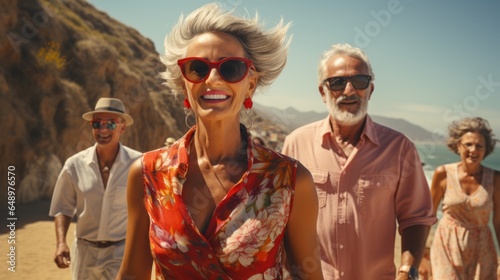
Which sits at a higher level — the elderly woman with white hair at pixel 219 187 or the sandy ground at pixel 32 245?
the elderly woman with white hair at pixel 219 187

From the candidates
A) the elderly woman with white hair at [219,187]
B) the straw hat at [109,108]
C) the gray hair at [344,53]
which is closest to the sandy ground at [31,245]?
the straw hat at [109,108]

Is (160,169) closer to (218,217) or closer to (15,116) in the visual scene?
(218,217)

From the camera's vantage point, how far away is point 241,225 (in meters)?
1.82

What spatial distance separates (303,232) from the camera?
198 cm

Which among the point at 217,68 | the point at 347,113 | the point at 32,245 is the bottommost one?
the point at 32,245

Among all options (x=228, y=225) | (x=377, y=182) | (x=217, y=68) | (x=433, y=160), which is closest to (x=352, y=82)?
(x=377, y=182)

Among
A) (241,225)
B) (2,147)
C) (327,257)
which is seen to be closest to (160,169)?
(241,225)

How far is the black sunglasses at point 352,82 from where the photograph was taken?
361cm

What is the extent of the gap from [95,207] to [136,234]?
127 inches

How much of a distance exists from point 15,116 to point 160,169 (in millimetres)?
19798

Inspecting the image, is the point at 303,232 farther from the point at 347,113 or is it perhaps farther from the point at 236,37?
the point at 347,113

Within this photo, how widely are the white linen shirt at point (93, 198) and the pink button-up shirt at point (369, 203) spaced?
93.5 inches

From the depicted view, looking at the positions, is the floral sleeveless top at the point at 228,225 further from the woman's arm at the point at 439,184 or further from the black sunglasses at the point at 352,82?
the woman's arm at the point at 439,184

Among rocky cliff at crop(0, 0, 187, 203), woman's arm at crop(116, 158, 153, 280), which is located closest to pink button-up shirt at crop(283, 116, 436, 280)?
woman's arm at crop(116, 158, 153, 280)
